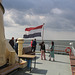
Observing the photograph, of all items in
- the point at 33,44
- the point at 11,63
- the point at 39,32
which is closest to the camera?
the point at 11,63

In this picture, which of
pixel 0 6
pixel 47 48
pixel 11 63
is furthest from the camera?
pixel 47 48

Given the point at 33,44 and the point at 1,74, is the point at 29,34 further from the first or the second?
the point at 1,74

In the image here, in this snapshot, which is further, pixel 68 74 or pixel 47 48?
pixel 47 48

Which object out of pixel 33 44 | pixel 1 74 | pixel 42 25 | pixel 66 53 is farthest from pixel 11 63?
pixel 66 53

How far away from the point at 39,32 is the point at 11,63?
5.82 metres

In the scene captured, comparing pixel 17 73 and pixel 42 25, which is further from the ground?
pixel 42 25

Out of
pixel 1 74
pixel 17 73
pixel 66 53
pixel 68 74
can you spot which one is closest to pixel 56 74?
pixel 68 74

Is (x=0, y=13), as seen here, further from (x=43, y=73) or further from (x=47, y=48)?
(x=47, y=48)

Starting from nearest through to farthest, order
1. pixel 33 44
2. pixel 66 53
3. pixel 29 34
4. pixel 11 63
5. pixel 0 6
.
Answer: pixel 0 6 → pixel 11 63 → pixel 29 34 → pixel 33 44 → pixel 66 53

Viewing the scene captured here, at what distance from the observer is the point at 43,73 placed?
245 inches

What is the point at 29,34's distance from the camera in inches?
376

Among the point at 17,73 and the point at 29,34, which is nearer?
the point at 17,73

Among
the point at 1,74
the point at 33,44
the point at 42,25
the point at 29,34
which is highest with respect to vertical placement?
the point at 42,25

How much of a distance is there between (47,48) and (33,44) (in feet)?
14.2
